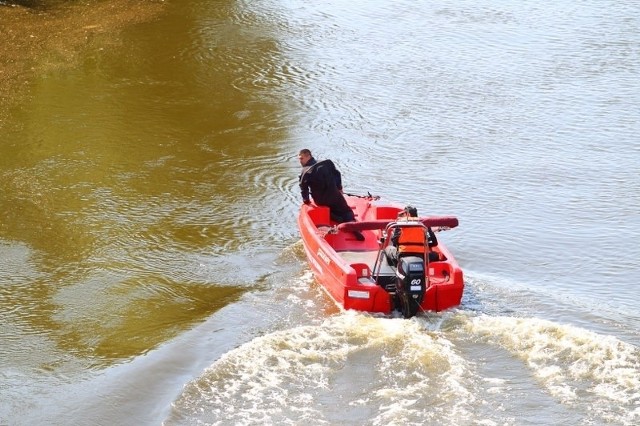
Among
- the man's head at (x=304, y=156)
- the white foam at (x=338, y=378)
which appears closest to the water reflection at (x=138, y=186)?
the white foam at (x=338, y=378)

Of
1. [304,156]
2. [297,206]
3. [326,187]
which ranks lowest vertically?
[297,206]

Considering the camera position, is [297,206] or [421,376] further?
[297,206]

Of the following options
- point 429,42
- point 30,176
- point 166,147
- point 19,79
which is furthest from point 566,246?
point 19,79

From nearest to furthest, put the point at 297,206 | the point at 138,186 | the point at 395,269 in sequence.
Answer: the point at 395,269 → the point at 297,206 → the point at 138,186

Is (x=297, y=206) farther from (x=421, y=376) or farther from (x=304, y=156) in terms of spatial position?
(x=421, y=376)

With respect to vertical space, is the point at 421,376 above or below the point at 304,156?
below

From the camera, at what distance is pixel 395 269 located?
12.0 meters

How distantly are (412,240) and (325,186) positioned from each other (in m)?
2.22

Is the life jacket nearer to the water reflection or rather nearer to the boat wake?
the boat wake

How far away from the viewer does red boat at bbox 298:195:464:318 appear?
11.6m

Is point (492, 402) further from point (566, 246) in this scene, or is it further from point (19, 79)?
point (19, 79)

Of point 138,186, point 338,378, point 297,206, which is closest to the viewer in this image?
point 338,378

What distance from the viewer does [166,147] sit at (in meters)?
18.2

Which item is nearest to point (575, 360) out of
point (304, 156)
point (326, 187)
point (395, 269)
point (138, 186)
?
point (395, 269)
